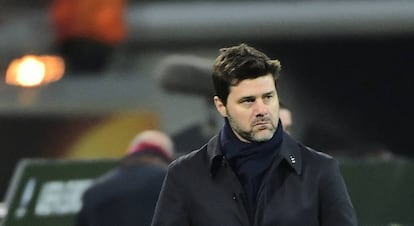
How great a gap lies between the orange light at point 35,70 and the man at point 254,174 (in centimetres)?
759

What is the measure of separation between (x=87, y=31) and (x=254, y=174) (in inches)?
297

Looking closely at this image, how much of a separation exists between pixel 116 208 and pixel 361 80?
5.71 metres

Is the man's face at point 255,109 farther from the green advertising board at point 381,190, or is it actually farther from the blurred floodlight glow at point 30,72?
the blurred floodlight glow at point 30,72

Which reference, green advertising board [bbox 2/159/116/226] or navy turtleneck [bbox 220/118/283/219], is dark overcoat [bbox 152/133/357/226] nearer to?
navy turtleneck [bbox 220/118/283/219]

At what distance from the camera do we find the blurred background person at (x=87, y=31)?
10.9 metres

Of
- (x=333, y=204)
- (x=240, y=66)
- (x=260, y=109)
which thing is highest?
(x=240, y=66)

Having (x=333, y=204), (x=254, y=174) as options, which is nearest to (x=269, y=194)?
(x=254, y=174)

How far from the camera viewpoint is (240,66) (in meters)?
3.52

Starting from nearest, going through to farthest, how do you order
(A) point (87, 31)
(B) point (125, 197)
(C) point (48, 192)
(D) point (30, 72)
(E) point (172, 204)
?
(E) point (172, 204)
(B) point (125, 197)
(C) point (48, 192)
(A) point (87, 31)
(D) point (30, 72)

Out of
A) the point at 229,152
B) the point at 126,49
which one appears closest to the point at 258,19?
the point at 126,49

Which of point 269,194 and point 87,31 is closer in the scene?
point 269,194

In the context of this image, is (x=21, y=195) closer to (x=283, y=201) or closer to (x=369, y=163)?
(x=369, y=163)

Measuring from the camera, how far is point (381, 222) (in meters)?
6.70

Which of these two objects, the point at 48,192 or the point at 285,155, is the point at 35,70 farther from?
the point at 285,155
